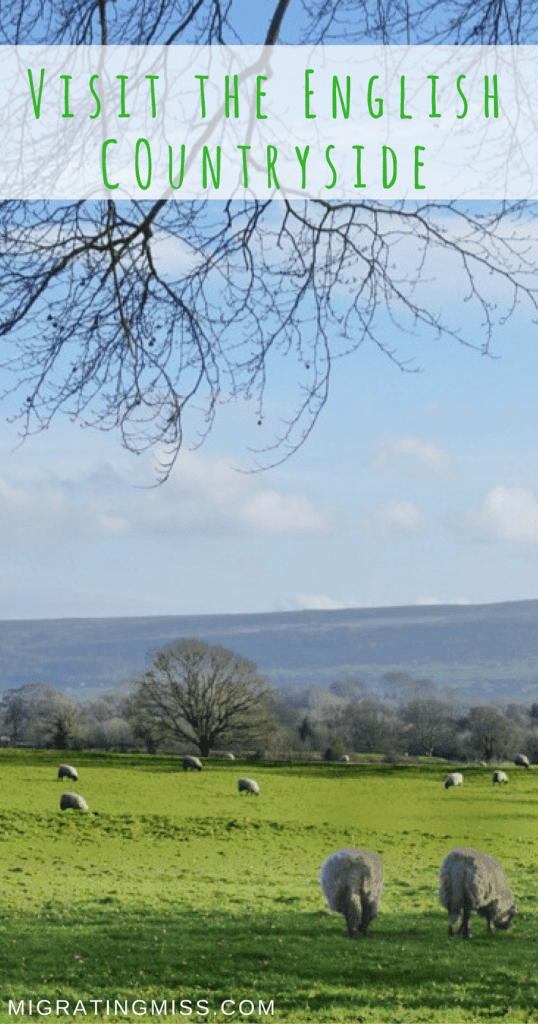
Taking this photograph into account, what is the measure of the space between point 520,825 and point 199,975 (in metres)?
23.5

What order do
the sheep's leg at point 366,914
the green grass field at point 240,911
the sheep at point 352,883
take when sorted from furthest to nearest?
the sheep's leg at point 366,914 → the sheep at point 352,883 → the green grass field at point 240,911

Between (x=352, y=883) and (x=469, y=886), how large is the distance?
155 centimetres

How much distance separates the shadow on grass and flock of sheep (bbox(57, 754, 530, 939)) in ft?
0.98

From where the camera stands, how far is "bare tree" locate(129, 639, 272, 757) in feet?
221

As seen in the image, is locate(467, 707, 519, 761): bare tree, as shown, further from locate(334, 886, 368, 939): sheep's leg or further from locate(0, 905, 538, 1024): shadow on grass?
locate(334, 886, 368, 939): sheep's leg

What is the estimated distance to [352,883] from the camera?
11.9 meters

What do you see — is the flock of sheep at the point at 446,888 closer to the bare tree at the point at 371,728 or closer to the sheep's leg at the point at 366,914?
the sheep's leg at the point at 366,914

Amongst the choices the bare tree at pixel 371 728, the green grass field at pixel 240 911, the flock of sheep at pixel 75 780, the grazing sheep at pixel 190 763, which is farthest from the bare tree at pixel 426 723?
the green grass field at pixel 240 911

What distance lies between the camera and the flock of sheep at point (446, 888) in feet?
39.1

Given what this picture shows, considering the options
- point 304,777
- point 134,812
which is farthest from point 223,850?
point 304,777

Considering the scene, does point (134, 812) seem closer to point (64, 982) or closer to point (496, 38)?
point (64, 982)

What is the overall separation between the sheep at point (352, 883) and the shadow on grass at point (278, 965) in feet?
1.24

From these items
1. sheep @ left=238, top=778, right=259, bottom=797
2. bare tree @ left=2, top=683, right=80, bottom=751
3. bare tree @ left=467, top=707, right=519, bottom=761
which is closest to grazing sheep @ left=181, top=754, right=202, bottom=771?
sheep @ left=238, top=778, right=259, bottom=797

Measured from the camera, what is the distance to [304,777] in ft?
143
